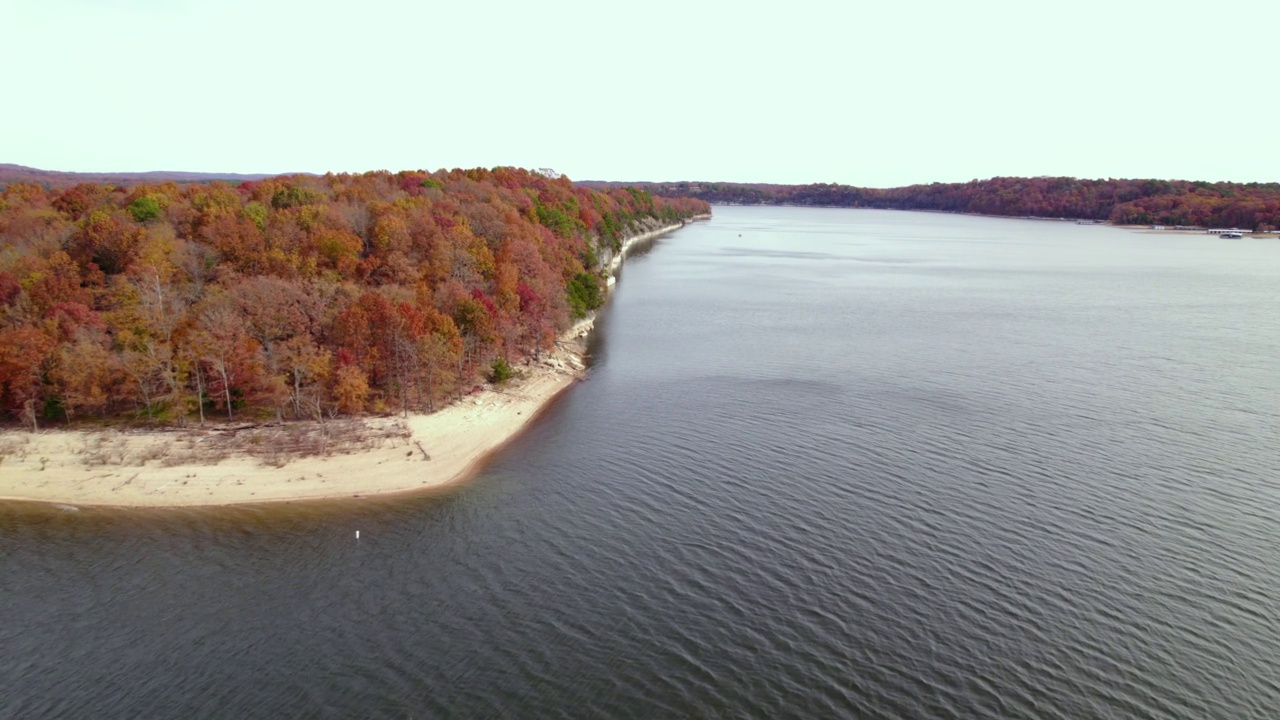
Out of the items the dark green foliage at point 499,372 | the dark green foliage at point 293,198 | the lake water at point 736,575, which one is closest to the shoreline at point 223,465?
the lake water at point 736,575

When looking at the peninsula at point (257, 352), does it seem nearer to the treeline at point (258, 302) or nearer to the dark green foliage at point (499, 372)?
the treeline at point (258, 302)

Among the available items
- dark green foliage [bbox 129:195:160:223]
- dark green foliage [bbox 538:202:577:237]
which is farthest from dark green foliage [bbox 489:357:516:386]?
dark green foliage [bbox 538:202:577:237]

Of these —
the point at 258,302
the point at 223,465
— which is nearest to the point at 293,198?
the point at 258,302

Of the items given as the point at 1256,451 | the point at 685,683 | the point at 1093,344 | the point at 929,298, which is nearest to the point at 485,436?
the point at 685,683

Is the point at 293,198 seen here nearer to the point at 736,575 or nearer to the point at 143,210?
the point at 143,210

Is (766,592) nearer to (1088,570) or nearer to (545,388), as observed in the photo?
(1088,570)
